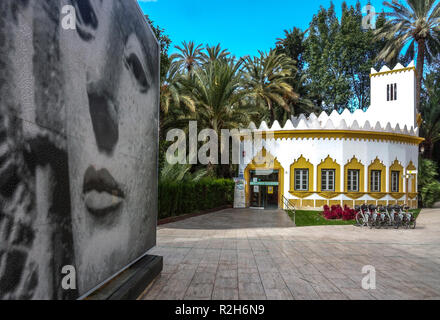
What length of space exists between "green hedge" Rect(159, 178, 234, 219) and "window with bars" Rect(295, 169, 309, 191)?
4.94 meters

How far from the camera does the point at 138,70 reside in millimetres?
5199

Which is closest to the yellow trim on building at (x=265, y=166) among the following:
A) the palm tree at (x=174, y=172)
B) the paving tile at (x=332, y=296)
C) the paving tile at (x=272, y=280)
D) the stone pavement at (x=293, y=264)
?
the palm tree at (x=174, y=172)

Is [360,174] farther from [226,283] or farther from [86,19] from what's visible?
[86,19]

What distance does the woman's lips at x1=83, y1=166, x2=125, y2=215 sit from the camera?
351 centimetres

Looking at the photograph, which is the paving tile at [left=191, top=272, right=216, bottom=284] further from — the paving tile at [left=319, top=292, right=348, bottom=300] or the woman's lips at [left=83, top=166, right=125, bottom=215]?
the woman's lips at [left=83, top=166, right=125, bottom=215]

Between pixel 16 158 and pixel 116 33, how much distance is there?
244 cm

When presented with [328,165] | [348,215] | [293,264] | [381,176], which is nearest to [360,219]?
[348,215]

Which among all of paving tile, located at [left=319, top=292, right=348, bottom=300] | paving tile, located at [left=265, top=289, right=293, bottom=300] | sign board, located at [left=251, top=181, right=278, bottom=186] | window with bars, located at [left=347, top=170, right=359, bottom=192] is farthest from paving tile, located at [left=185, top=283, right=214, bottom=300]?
window with bars, located at [left=347, top=170, right=359, bottom=192]

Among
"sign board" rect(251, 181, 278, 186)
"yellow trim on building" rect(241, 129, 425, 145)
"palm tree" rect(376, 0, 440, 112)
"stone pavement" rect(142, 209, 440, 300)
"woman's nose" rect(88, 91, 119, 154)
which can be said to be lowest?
"stone pavement" rect(142, 209, 440, 300)

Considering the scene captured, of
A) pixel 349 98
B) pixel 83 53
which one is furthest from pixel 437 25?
pixel 83 53

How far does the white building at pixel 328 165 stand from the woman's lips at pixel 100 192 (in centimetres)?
1956

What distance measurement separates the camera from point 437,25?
104 ft

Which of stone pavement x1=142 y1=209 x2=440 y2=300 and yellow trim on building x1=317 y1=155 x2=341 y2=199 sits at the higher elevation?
yellow trim on building x1=317 y1=155 x2=341 y2=199

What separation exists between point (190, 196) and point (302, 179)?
378 inches
